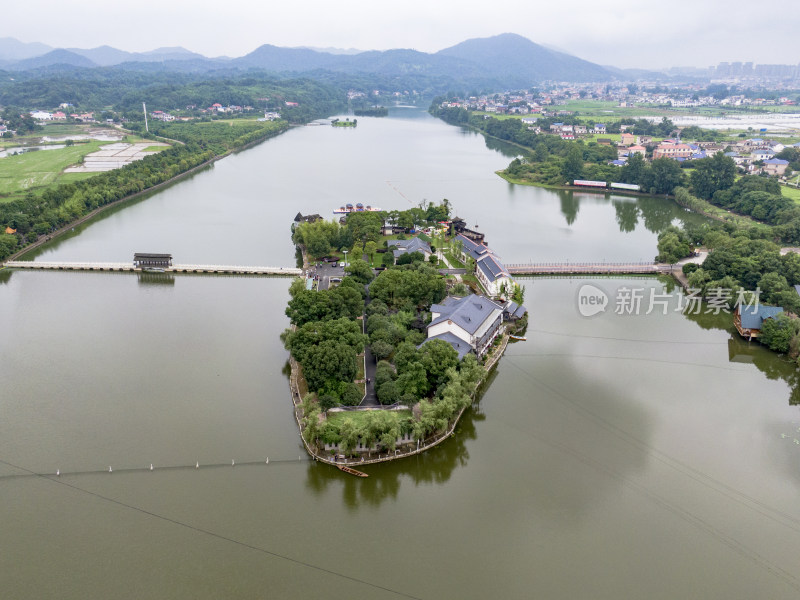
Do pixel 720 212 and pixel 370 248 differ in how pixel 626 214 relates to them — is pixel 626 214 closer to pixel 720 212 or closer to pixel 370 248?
pixel 720 212

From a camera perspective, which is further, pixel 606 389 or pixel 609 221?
pixel 609 221

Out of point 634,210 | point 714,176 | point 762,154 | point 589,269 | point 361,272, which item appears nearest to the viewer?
point 361,272

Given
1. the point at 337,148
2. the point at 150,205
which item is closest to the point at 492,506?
the point at 150,205

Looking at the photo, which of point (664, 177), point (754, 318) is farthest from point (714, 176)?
point (754, 318)

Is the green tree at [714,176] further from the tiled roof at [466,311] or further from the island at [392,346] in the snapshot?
the tiled roof at [466,311]

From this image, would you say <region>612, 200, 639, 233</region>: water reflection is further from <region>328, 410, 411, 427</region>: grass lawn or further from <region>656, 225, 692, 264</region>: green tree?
<region>328, 410, 411, 427</region>: grass lawn

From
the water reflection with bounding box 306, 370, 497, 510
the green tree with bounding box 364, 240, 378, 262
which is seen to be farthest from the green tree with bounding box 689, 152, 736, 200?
the water reflection with bounding box 306, 370, 497, 510

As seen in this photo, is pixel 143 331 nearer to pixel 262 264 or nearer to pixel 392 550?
pixel 262 264
